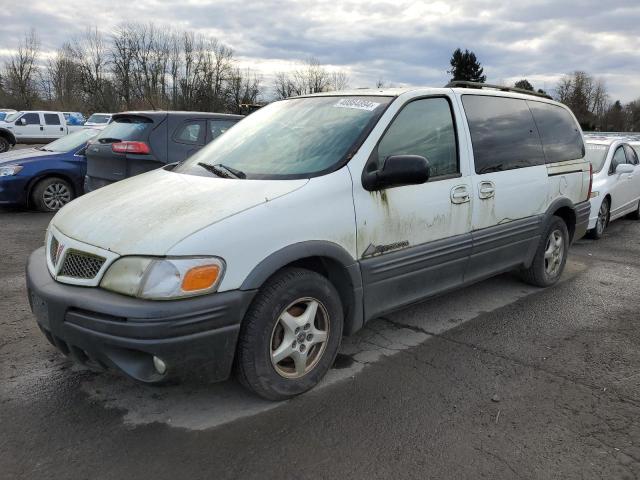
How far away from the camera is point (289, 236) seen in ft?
9.36

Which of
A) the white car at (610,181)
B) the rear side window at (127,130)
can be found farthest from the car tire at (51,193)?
the white car at (610,181)

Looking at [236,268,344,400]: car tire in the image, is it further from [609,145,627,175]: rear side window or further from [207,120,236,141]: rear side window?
[609,145,627,175]: rear side window

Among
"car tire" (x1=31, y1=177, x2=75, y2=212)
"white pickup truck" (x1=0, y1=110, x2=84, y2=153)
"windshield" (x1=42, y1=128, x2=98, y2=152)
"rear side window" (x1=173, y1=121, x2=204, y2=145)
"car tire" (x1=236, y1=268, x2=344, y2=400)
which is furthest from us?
"white pickup truck" (x1=0, y1=110, x2=84, y2=153)

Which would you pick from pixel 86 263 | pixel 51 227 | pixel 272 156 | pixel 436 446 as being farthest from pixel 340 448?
pixel 51 227

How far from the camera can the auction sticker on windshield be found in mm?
3574

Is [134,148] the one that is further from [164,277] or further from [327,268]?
[164,277]

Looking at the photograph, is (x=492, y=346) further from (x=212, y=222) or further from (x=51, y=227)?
(x=51, y=227)

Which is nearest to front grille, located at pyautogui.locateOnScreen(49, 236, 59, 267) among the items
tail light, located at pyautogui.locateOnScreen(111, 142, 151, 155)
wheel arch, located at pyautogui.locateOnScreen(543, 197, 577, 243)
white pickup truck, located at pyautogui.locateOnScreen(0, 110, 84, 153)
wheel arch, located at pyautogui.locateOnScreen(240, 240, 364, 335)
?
wheel arch, located at pyautogui.locateOnScreen(240, 240, 364, 335)

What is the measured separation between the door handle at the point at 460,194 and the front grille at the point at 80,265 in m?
2.43

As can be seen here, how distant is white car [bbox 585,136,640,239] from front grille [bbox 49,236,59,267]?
713 centimetres

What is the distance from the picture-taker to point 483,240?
4.17 m

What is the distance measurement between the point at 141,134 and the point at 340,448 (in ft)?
19.5

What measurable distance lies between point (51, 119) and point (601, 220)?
24.5 metres

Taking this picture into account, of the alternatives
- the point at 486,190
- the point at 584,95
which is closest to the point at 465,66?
the point at 584,95
